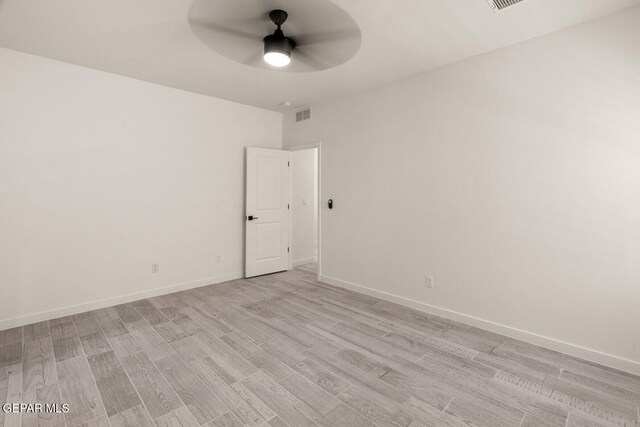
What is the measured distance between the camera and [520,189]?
2777 millimetres

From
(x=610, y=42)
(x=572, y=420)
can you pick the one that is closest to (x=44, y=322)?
(x=572, y=420)

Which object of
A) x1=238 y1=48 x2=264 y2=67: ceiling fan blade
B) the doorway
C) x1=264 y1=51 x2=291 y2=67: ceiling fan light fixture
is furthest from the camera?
the doorway

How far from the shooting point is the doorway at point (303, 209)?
5.55 metres

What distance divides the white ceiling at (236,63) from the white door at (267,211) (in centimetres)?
143

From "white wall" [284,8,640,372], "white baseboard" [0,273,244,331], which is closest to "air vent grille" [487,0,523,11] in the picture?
"white wall" [284,8,640,372]

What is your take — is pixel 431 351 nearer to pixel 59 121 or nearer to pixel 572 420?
pixel 572 420

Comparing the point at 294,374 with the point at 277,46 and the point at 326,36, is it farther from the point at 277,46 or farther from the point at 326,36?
the point at 326,36

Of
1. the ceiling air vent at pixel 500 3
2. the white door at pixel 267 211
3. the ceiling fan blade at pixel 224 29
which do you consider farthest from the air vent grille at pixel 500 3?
the white door at pixel 267 211

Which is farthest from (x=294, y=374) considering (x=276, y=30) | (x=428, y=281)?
(x=276, y=30)

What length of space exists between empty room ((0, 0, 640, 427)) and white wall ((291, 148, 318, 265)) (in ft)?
3.83

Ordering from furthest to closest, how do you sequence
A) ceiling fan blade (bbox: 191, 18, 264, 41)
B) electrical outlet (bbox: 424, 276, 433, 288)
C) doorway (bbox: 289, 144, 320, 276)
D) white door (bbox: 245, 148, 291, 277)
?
doorway (bbox: 289, 144, 320, 276) → white door (bbox: 245, 148, 291, 277) → electrical outlet (bbox: 424, 276, 433, 288) → ceiling fan blade (bbox: 191, 18, 264, 41)

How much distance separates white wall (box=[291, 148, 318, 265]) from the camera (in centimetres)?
557

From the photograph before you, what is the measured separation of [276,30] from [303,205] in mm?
3507

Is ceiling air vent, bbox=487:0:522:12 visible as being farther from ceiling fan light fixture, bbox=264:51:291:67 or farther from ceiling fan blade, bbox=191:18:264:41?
ceiling fan blade, bbox=191:18:264:41
